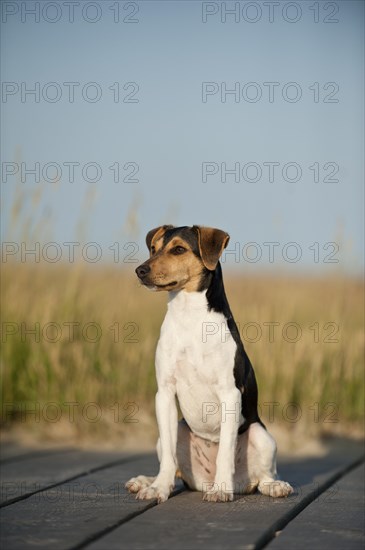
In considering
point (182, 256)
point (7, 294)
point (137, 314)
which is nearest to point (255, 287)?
point (137, 314)

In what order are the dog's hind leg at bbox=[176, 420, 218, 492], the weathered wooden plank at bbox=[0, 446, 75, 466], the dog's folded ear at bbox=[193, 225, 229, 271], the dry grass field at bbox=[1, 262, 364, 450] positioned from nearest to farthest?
the dog's folded ear at bbox=[193, 225, 229, 271], the dog's hind leg at bbox=[176, 420, 218, 492], the weathered wooden plank at bbox=[0, 446, 75, 466], the dry grass field at bbox=[1, 262, 364, 450]

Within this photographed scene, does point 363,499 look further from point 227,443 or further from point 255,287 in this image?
point 255,287

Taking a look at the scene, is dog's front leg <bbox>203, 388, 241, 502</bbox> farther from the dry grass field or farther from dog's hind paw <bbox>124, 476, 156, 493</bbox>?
the dry grass field

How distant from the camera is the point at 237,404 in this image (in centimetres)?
413

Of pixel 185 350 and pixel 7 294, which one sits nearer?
pixel 185 350

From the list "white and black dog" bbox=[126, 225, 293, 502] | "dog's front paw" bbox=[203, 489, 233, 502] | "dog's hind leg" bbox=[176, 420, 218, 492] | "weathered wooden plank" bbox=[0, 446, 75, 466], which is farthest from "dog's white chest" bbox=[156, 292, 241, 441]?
"weathered wooden plank" bbox=[0, 446, 75, 466]

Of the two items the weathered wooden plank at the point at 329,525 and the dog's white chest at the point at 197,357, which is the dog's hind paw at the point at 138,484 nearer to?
the dog's white chest at the point at 197,357

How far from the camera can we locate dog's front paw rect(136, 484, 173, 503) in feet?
13.0

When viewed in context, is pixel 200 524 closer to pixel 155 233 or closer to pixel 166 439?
pixel 166 439

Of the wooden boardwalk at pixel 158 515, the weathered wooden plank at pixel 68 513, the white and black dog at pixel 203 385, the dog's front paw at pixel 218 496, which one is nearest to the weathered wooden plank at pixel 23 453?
the wooden boardwalk at pixel 158 515

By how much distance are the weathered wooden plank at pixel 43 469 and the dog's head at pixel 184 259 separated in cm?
114

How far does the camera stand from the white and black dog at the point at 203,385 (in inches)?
162

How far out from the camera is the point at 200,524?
349cm

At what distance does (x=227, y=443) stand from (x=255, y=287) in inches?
183
